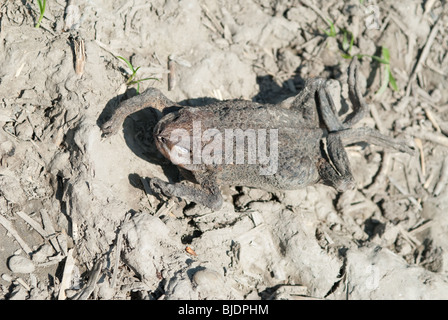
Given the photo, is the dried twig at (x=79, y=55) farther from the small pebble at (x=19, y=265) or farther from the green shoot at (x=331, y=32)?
the green shoot at (x=331, y=32)

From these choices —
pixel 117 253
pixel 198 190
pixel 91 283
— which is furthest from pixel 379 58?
pixel 91 283

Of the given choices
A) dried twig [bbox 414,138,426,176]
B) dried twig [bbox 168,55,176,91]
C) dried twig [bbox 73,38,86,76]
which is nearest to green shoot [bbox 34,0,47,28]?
dried twig [bbox 73,38,86,76]

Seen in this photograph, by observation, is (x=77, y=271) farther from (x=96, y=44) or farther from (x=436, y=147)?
(x=436, y=147)

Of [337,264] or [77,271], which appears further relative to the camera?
[337,264]

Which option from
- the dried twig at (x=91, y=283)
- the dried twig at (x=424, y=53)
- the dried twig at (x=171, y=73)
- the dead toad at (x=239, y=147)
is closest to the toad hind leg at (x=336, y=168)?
the dead toad at (x=239, y=147)

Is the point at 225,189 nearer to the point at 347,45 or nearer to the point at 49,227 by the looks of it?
the point at 49,227

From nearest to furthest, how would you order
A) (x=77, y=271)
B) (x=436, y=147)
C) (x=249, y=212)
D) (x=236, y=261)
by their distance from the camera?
(x=77, y=271), (x=236, y=261), (x=249, y=212), (x=436, y=147)

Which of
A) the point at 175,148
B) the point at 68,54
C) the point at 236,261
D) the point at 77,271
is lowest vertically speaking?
the point at 236,261

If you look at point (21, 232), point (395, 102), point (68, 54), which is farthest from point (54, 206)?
point (395, 102)
